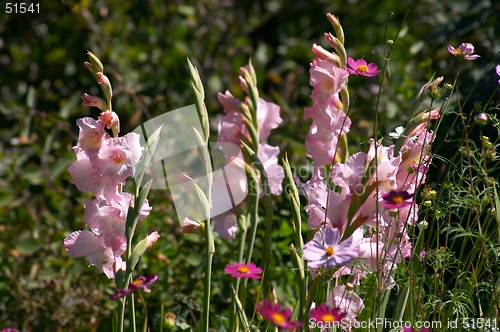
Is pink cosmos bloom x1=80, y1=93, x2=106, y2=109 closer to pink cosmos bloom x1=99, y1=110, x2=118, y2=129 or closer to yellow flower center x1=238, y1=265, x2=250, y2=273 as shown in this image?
pink cosmos bloom x1=99, y1=110, x2=118, y2=129

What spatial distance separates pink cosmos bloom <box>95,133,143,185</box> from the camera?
3.29ft

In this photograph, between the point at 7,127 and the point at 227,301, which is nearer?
the point at 227,301

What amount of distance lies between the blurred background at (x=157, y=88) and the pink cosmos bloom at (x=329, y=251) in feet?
1.70

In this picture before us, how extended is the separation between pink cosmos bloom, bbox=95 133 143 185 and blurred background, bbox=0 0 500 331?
46 cm

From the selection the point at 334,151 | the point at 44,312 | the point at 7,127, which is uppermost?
the point at 7,127

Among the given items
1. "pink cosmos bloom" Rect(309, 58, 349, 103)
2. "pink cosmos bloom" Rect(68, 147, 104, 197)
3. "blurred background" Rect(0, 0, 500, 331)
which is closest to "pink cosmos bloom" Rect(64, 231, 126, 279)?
"pink cosmos bloom" Rect(68, 147, 104, 197)

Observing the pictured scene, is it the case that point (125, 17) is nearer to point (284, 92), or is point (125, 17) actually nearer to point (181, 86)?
point (181, 86)

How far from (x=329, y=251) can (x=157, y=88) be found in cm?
200

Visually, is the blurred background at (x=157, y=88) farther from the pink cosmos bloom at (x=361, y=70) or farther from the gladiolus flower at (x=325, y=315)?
the pink cosmos bloom at (x=361, y=70)

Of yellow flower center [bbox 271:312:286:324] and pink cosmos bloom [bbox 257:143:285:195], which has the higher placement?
pink cosmos bloom [bbox 257:143:285:195]

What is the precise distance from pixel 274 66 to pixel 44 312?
187 centimetres

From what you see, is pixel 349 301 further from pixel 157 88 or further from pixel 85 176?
pixel 157 88

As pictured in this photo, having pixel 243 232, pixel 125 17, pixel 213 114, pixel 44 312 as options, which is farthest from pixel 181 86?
pixel 243 232

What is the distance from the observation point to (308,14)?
335 centimetres
